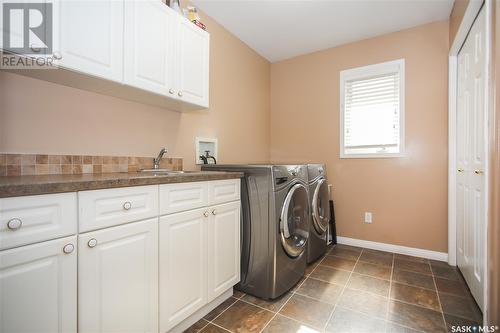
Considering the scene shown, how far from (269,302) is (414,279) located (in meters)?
1.29

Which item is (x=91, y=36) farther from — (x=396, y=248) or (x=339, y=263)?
(x=396, y=248)

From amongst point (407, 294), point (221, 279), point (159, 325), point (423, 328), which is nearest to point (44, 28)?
point (159, 325)

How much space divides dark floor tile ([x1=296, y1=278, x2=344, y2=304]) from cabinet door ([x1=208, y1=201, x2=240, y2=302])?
550mm

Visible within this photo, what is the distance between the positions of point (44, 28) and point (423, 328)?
8.27ft

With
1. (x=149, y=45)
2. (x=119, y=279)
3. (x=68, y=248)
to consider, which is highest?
(x=149, y=45)

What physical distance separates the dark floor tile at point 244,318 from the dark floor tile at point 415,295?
986 mm

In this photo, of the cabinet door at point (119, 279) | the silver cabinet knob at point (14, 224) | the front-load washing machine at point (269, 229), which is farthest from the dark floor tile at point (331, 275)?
the silver cabinet knob at point (14, 224)

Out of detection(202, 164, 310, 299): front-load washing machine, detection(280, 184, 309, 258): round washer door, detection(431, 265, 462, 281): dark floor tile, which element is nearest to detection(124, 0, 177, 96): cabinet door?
detection(202, 164, 310, 299): front-load washing machine

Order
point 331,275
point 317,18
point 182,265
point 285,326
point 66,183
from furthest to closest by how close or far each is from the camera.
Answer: point 317,18
point 331,275
point 285,326
point 182,265
point 66,183

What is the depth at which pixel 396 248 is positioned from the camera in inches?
104

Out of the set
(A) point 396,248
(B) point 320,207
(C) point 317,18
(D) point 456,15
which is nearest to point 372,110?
(D) point 456,15

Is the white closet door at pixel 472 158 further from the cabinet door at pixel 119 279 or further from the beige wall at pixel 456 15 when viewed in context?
the cabinet door at pixel 119 279

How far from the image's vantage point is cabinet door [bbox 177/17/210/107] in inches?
67.5

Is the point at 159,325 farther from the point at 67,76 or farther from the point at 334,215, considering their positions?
the point at 334,215
